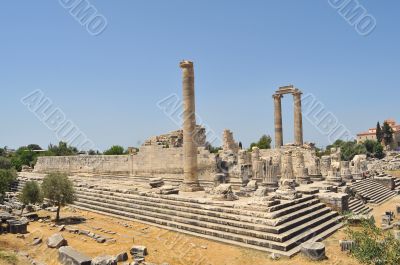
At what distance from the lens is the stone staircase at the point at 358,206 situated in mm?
16995

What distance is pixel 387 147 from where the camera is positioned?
2899 inches

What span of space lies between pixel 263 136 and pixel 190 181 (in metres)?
37.7

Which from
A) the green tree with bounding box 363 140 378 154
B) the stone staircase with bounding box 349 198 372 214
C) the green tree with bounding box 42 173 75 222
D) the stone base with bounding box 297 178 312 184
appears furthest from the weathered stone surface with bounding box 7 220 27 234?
the green tree with bounding box 363 140 378 154

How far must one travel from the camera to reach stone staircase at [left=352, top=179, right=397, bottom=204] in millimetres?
20578

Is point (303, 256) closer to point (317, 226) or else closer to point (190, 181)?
point (317, 226)

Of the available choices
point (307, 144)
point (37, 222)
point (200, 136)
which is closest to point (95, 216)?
point (37, 222)

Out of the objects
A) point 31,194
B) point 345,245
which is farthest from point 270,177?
point 31,194

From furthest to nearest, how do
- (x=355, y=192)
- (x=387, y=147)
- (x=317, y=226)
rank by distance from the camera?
1. (x=387, y=147)
2. (x=355, y=192)
3. (x=317, y=226)

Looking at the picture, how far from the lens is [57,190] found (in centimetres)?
1540

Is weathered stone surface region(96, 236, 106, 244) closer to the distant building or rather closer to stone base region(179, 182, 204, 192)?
stone base region(179, 182, 204, 192)

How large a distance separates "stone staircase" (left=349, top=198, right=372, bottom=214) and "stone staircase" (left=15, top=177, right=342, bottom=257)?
3157mm

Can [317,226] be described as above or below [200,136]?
below

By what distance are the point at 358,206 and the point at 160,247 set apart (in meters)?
11.0

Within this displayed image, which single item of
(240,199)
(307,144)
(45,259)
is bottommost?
(45,259)
